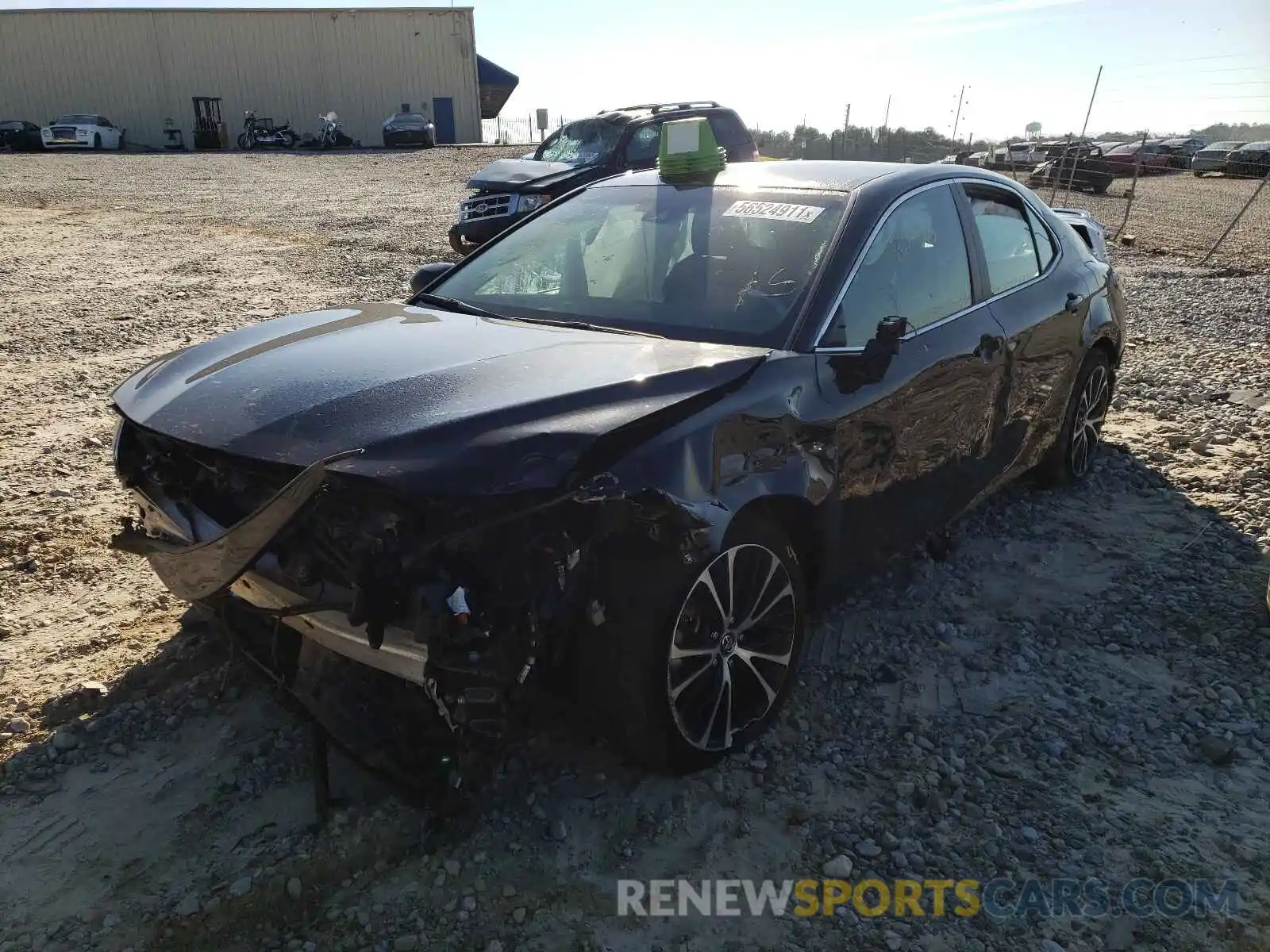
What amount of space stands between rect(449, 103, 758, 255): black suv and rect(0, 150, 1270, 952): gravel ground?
250 inches

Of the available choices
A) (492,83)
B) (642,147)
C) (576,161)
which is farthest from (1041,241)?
(492,83)

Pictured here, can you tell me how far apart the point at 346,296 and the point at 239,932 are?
7862 mm

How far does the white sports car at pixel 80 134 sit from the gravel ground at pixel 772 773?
32800 mm

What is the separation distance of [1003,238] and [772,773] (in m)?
2.66

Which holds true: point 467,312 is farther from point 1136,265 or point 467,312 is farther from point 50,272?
point 1136,265

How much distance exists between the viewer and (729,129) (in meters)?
11.6

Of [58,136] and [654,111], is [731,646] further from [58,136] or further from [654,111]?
[58,136]

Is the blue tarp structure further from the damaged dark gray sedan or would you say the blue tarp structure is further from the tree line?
the damaged dark gray sedan

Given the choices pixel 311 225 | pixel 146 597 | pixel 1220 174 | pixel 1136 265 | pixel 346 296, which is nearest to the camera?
pixel 146 597

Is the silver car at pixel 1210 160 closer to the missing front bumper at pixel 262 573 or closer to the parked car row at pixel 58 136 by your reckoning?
the missing front bumper at pixel 262 573

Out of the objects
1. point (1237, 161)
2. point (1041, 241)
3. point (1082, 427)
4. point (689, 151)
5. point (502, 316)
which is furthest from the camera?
point (1237, 161)

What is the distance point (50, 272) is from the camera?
10.6 metres

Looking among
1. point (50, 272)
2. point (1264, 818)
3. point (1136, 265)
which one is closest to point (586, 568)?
point (1264, 818)

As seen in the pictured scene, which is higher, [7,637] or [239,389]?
[239,389]
